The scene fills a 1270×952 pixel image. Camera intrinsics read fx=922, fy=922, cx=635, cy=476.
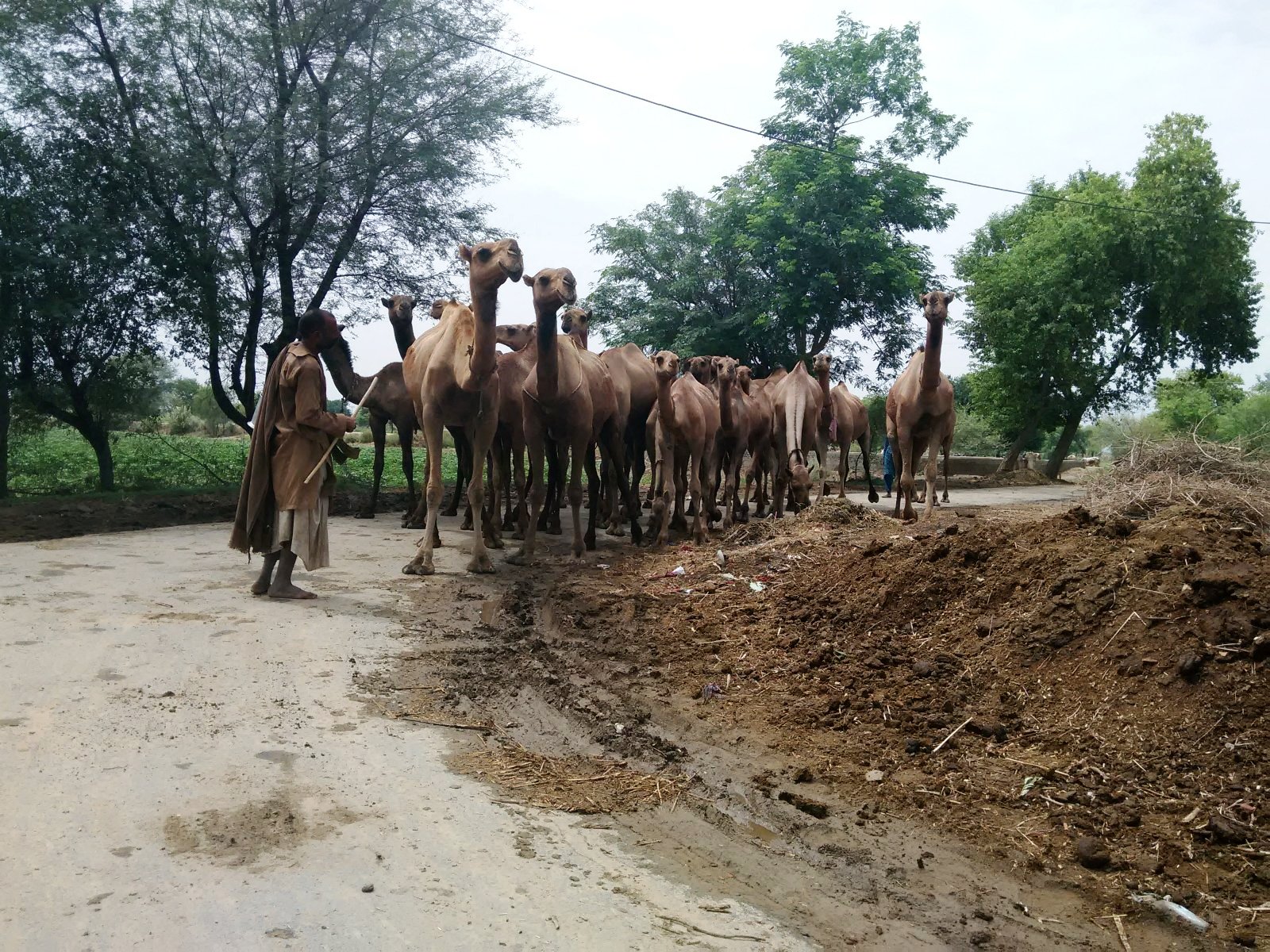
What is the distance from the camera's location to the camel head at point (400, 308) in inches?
540

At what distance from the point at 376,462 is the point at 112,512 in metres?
3.82

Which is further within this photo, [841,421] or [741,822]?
[841,421]

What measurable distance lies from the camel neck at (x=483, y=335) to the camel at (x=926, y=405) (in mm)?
6009

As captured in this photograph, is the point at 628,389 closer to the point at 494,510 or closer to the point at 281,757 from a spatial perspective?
the point at 494,510

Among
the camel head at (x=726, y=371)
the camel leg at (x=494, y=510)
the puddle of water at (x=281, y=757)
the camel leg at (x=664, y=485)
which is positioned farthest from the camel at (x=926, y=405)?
the puddle of water at (x=281, y=757)

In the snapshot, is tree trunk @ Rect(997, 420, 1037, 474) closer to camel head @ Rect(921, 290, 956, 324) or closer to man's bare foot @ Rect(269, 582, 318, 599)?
camel head @ Rect(921, 290, 956, 324)

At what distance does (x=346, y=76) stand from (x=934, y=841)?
53.4 ft

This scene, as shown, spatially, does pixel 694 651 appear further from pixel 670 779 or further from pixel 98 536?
pixel 98 536

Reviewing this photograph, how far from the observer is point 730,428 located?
12.8 m

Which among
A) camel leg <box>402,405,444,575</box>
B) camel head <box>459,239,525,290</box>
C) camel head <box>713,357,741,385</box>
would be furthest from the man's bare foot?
camel head <box>713,357,741,385</box>

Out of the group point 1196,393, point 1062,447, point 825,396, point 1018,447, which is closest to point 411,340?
point 825,396

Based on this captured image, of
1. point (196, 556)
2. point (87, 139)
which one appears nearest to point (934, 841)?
point (196, 556)

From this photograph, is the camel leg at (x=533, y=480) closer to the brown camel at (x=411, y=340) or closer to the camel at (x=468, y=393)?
the camel at (x=468, y=393)

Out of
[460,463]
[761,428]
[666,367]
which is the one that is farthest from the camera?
[761,428]
